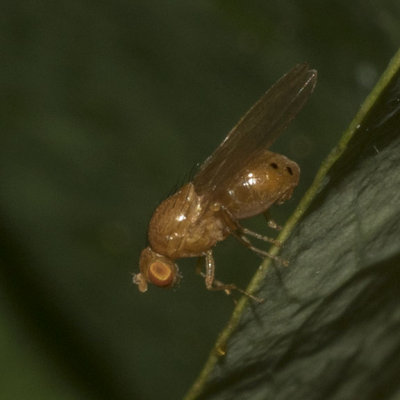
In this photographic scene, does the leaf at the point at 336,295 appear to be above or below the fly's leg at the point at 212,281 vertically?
above

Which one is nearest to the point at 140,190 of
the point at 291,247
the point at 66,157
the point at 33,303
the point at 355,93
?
the point at 66,157

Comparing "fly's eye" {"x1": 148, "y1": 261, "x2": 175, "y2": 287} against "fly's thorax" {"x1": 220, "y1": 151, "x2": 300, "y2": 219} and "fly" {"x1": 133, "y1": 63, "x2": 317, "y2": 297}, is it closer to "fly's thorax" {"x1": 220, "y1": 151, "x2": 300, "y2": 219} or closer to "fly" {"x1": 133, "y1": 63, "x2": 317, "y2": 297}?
"fly" {"x1": 133, "y1": 63, "x2": 317, "y2": 297}

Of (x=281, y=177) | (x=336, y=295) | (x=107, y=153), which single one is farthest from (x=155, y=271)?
(x=336, y=295)

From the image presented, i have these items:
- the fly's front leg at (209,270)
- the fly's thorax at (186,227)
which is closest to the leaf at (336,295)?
the fly's front leg at (209,270)

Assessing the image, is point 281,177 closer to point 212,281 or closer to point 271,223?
point 271,223

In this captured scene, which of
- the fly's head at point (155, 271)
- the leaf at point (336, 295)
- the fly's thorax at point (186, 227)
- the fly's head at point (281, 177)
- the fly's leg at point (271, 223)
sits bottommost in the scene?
the fly's head at point (155, 271)

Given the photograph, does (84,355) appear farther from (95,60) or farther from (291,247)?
(291,247)

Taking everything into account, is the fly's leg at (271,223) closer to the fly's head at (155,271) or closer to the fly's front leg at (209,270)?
the fly's front leg at (209,270)

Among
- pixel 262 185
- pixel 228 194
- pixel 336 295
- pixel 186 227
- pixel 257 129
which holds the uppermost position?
pixel 336 295
